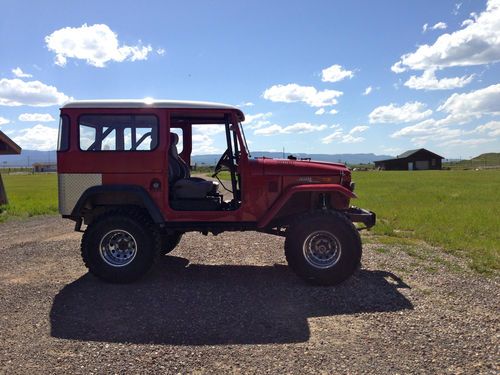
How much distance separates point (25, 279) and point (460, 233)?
926cm

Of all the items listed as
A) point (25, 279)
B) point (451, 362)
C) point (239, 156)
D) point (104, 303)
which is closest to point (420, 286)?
point (451, 362)

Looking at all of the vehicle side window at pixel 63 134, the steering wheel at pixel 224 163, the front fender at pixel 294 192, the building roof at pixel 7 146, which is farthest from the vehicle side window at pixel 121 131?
the building roof at pixel 7 146

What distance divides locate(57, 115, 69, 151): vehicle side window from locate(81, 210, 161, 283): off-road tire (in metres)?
1.22

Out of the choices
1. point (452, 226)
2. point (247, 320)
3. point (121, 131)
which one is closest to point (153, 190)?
point (121, 131)

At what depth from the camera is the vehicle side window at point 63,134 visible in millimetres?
6520

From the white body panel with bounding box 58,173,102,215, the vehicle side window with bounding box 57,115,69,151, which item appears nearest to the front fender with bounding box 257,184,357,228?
the white body panel with bounding box 58,173,102,215

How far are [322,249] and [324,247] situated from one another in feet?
0.15

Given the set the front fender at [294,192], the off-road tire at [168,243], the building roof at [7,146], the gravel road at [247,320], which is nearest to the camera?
the gravel road at [247,320]

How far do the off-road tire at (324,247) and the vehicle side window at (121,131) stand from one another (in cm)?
254

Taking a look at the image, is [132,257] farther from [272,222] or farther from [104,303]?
[272,222]

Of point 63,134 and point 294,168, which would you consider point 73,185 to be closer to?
point 63,134

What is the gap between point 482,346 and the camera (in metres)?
4.31

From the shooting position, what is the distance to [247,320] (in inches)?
200

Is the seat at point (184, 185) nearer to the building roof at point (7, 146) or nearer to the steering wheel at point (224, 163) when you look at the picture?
the steering wheel at point (224, 163)
